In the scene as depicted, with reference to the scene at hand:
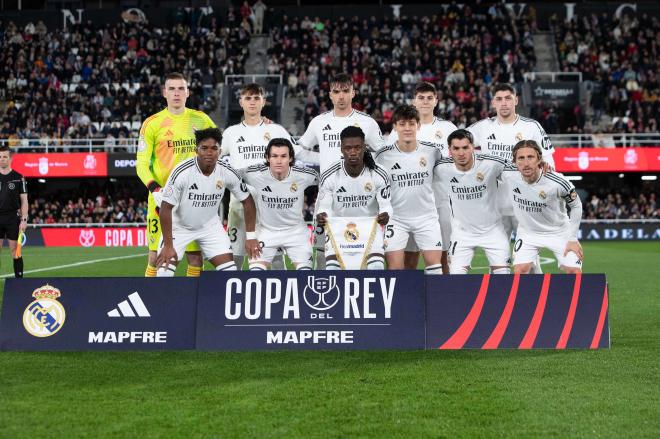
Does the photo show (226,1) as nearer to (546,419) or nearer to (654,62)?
(654,62)

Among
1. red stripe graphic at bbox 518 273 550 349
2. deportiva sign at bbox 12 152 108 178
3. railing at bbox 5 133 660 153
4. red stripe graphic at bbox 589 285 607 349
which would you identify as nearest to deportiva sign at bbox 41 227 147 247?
deportiva sign at bbox 12 152 108 178

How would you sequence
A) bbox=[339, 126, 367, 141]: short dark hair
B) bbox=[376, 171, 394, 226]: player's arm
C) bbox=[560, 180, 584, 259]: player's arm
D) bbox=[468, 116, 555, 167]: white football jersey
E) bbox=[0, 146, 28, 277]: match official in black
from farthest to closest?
bbox=[0, 146, 28, 277]: match official in black → bbox=[468, 116, 555, 167]: white football jersey → bbox=[560, 180, 584, 259]: player's arm → bbox=[376, 171, 394, 226]: player's arm → bbox=[339, 126, 367, 141]: short dark hair

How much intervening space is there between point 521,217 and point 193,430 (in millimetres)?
4881

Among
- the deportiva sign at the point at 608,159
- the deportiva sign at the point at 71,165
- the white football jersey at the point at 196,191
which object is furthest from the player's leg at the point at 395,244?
the deportiva sign at the point at 71,165

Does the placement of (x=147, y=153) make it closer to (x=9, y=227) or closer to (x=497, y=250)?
(x=497, y=250)

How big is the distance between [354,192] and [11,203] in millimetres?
6971

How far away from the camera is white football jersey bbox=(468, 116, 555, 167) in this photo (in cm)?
882

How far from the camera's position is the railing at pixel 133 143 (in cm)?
2942

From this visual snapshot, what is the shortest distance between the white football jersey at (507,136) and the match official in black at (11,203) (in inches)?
284

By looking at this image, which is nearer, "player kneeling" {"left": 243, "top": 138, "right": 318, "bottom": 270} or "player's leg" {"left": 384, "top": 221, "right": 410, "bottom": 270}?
"player kneeling" {"left": 243, "top": 138, "right": 318, "bottom": 270}

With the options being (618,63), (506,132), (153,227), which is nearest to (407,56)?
(618,63)

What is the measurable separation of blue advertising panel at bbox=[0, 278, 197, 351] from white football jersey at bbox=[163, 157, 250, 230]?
131 centimetres

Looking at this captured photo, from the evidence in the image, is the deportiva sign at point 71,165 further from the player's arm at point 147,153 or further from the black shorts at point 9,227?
the player's arm at point 147,153

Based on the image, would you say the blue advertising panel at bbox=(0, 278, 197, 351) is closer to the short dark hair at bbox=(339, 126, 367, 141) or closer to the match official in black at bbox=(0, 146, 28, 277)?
the short dark hair at bbox=(339, 126, 367, 141)
